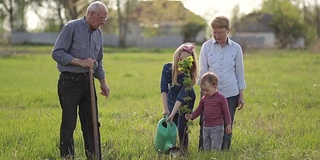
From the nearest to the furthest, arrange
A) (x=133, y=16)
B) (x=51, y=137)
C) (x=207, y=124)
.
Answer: (x=207, y=124), (x=51, y=137), (x=133, y=16)

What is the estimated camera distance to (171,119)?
269 inches

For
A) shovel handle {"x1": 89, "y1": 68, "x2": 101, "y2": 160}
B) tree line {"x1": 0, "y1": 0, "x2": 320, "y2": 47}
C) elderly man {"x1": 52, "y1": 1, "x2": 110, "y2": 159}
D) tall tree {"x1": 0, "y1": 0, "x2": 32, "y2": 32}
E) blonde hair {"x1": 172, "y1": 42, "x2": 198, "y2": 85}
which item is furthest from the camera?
tall tree {"x1": 0, "y1": 0, "x2": 32, "y2": 32}

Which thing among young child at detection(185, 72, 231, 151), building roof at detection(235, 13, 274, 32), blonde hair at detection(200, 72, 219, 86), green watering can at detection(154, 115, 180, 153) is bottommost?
building roof at detection(235, 13, 274, 32)

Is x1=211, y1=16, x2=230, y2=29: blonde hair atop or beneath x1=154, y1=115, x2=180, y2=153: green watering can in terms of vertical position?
atop

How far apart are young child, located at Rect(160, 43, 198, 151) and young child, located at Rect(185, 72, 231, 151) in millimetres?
210

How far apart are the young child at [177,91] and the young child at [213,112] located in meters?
0.21

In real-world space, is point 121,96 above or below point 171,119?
below

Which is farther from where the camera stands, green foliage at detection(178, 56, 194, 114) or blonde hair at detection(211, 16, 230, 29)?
blonde hair at detection(211, 16, 230, 29)

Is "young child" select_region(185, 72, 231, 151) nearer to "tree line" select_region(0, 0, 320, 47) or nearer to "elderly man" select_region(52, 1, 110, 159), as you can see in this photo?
"elderly man" select_region(52, 1, 110, 159)

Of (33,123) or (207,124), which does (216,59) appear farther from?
(33,123)

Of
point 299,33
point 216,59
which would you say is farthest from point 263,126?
point 299,33

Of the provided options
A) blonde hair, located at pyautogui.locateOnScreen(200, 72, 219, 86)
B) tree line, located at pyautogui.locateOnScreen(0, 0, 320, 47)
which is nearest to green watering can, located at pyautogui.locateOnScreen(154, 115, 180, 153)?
blonde hair, located at pyautogui.locateOnScreen(200, 72, 219, 86)

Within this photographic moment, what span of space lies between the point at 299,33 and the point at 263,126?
54888mm

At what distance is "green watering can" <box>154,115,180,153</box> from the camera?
22.4 feet
